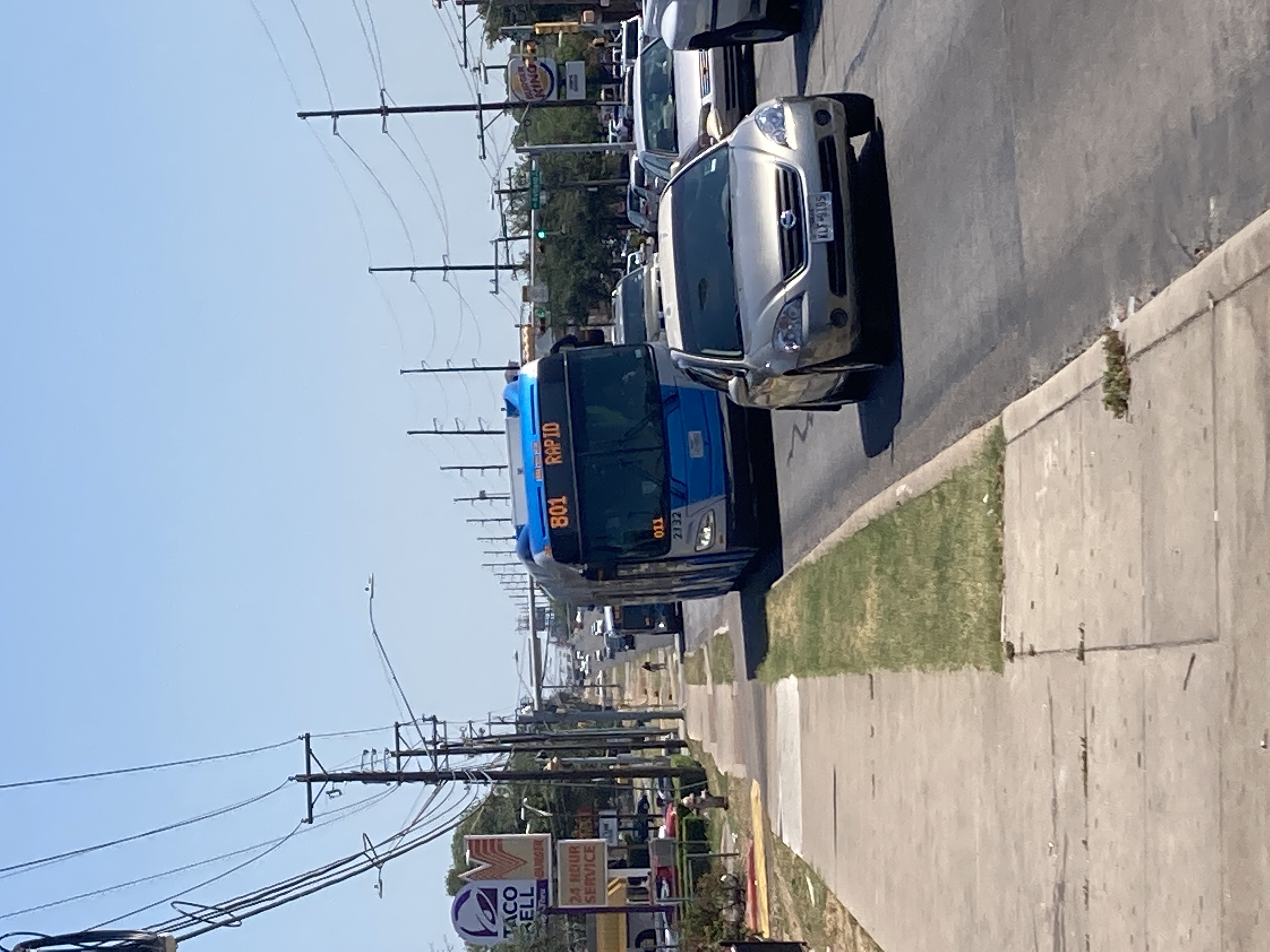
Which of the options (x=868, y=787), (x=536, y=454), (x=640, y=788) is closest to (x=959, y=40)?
(x=868, y=787)

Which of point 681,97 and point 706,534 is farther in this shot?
point 681,97

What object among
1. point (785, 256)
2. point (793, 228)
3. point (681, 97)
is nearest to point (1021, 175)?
point (793, 228)

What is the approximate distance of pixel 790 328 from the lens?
10.8 meters

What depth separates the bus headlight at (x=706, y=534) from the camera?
15.5 meters

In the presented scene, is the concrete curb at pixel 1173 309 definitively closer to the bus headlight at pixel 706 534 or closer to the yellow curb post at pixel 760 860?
the bus headlight at pixel 706 534

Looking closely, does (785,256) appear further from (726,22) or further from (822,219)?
(726,22)

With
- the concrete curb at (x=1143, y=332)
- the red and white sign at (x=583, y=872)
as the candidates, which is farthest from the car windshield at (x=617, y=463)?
the red and white sign at (x=583, y=872)

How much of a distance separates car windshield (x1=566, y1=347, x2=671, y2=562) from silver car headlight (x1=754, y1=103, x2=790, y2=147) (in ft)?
15.5

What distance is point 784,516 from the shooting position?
1562cm

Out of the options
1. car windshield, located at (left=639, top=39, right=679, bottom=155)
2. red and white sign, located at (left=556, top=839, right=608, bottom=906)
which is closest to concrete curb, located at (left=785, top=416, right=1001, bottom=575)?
car windshield, located at (left=639, top=39, right=679, bottom=155)

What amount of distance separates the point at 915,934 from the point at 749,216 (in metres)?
6.11

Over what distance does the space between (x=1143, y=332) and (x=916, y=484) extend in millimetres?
3734

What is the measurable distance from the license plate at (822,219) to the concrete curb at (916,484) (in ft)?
6.90

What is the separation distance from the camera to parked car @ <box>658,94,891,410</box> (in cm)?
1059
